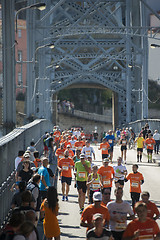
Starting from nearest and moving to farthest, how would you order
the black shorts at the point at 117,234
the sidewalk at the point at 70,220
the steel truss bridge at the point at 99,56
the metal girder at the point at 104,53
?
the black shorts at the point at 117,234, the sidewalk at the point at 70,220, the steel truss bridge at the point at 99,56, the metal girder at the point at 104,53

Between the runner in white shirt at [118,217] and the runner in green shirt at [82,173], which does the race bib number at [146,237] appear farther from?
the runner in green shirt at [82,173]

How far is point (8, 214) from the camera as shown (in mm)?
14406

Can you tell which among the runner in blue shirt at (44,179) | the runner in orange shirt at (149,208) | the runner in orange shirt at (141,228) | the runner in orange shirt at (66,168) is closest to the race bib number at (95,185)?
the runner in blue shirt at (44,179)

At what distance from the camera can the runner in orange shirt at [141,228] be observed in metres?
8.44

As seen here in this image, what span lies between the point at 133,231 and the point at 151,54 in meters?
81.6

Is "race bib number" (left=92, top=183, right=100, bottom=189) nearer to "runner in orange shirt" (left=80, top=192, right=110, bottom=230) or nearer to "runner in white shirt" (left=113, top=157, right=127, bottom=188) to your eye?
"runner in white shirt" (left=113, top=157, right=127, bottom=188)

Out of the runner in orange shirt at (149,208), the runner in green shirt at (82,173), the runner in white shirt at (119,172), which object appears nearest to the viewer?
the runner in orange shirt at (149,208)

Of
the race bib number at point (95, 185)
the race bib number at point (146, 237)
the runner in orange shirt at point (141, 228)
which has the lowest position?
the race bib number at point (95, 185)

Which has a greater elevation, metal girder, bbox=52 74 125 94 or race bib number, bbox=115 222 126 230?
metal girder, bbox=52 74 125 94

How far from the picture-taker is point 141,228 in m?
8.54

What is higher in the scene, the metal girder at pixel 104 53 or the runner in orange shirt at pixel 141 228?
the metal girder at pixel 104 53

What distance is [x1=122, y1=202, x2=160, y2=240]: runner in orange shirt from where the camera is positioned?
8.44 metres

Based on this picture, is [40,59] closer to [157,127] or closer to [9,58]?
[157,127]

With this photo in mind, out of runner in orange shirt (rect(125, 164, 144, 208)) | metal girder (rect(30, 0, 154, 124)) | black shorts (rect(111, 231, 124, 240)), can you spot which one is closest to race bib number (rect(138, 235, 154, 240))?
black shorts (rect(111, 231, 124, 240))
